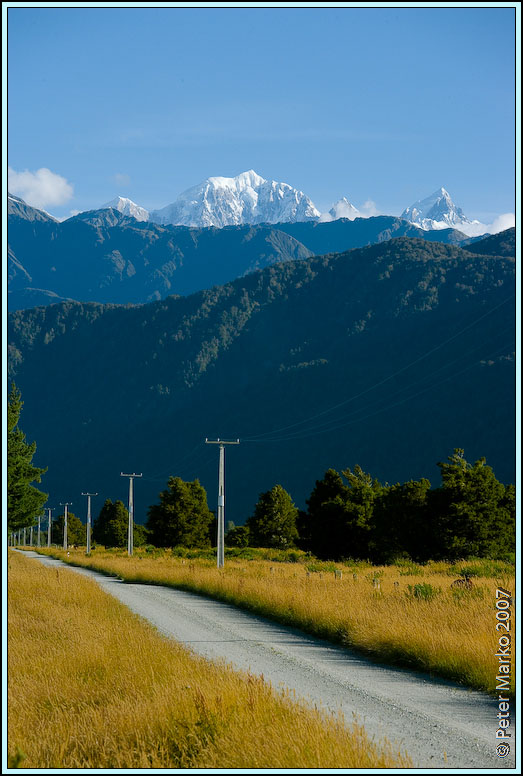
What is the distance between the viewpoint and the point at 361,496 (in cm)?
5031

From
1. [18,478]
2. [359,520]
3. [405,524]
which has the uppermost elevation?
[18,478]

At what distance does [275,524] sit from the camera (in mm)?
69125

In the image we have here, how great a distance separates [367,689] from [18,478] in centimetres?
4215

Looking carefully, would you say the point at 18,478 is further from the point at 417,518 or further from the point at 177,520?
the point at 177,520

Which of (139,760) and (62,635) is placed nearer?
(139,760)

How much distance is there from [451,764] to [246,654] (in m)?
7.11

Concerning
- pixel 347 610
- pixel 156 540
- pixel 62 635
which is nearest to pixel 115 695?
pixel 62 635

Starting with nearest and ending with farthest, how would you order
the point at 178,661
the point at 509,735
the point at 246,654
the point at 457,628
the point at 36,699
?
the point at 509,735 < the point at 36,699 < the point at 178,661 < the point at 457,628 < the point at 246,654

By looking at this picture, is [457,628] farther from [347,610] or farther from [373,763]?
[373,763]

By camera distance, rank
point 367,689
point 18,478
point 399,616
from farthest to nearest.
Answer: point 18,478, point 399,616, point 367,689

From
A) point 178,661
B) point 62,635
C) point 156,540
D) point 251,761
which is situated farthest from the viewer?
point 156,540

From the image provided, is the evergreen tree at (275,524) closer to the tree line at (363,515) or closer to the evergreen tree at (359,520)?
the tree line at (363,515)

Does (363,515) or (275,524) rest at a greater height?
(363,515)

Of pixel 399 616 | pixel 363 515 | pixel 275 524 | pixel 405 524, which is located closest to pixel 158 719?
pixel 399 616
